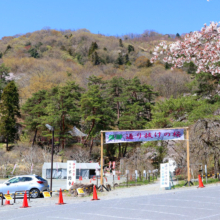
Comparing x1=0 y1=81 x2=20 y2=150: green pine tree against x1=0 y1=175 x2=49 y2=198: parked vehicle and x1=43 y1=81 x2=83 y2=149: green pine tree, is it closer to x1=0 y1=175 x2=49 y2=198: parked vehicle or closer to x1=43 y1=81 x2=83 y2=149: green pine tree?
x1=43 y1=81 x2=83 y2=149: green pine tree

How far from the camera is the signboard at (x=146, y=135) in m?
19.1

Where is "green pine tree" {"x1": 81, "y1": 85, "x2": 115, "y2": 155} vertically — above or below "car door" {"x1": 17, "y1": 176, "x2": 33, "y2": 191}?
above

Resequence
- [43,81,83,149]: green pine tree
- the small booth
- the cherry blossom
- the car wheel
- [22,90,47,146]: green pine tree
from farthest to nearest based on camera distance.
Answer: [22,90,47,146]: green pine tree
[43,81,83,149]: green pine tree
the small booth
the car wheel
the cherry blossom

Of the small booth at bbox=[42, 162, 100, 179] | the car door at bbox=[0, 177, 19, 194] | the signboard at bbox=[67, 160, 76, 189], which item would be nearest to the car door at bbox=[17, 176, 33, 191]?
the car door at bbox=[0, 177, 19, 194]

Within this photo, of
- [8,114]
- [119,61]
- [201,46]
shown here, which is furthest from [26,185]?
[119,61]

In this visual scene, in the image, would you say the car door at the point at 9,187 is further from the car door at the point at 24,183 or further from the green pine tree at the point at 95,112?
the green pine tree at the point at 95,112

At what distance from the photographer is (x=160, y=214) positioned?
9461 mm

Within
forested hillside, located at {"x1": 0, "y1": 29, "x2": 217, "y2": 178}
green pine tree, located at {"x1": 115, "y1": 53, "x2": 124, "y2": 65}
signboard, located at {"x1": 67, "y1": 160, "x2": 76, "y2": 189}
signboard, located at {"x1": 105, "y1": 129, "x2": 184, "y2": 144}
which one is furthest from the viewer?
green pine tree, located at {"x1": 115, "y1": 53, "x2": 124, "y2": 65}

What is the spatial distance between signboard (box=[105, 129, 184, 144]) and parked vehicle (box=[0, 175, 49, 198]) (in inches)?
195

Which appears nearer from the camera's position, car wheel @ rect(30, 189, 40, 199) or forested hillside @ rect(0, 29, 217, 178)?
car wheel @ rect(30, 189, 40, 199)

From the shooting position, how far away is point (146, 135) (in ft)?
63.8

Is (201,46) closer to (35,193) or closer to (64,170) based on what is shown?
(35,193)

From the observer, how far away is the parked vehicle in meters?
17.9

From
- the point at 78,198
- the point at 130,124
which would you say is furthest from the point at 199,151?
the point at 130,124
